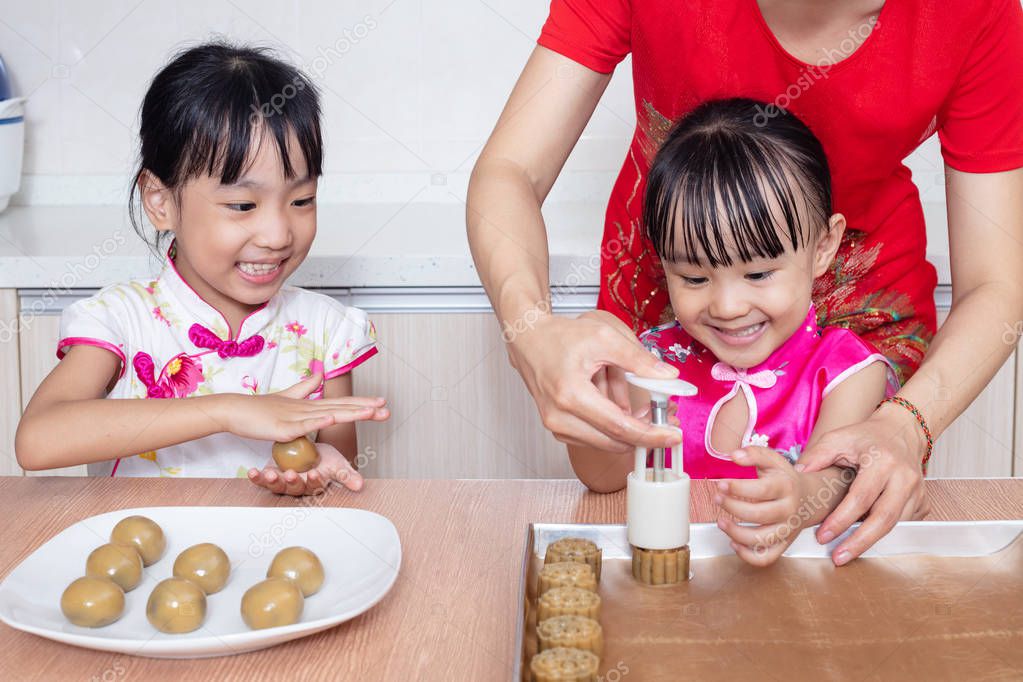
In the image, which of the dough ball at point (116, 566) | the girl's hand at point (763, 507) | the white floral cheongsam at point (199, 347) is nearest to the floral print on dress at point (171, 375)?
the white floral cheongsam at point (199, 347)

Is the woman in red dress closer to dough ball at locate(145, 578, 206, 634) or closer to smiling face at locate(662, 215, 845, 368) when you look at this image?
smiling face at locate(662, 215, 845, 368)

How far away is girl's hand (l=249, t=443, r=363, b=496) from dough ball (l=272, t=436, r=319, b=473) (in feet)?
0.05

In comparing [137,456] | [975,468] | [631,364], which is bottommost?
[975,468]

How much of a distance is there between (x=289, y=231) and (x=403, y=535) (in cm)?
54

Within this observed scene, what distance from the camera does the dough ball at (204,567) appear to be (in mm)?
848

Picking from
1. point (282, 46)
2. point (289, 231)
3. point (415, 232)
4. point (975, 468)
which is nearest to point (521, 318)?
point (289, 231)

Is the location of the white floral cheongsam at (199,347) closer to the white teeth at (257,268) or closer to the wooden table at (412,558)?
the white teeth at (257,268)

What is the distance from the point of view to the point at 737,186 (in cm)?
117

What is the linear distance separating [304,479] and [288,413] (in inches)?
3.7

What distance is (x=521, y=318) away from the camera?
0.98 meters

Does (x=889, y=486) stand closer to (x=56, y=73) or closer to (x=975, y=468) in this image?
(x=975, y=468)

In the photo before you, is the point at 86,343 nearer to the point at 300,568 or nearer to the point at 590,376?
the point at 300,568

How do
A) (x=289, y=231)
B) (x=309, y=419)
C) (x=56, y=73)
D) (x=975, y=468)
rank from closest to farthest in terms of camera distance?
1. (x=309, y=419)
2. (x=289, y=231)
3. (x=975, y=468)
4. (x=56, y=73)

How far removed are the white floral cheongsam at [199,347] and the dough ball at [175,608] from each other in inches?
24.9
